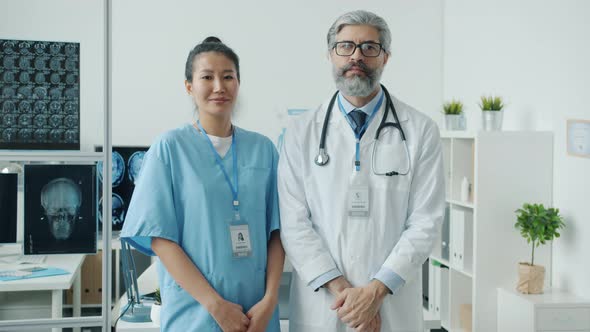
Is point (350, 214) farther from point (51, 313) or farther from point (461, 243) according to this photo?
point (461, 243)

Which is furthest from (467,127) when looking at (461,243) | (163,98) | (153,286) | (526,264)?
(153,286)

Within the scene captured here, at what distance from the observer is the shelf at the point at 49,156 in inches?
77.9

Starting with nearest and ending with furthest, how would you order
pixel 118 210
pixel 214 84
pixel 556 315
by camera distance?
pixel 214 84 → pixel 556 315 → pixel 118 210

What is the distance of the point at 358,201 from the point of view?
1.84m

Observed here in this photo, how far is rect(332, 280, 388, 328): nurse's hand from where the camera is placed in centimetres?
176

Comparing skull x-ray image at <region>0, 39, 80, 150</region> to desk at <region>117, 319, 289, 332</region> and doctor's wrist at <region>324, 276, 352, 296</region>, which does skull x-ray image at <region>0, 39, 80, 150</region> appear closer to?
desk at <region>117, 319, 289, 332</region>

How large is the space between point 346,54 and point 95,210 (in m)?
0.98

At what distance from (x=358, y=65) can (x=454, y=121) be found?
2.55 m

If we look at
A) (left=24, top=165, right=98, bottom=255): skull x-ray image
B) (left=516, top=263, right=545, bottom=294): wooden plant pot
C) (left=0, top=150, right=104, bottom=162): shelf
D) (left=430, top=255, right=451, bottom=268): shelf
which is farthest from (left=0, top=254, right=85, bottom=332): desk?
(left=430, top=255, right=451, bottom=268): shelf

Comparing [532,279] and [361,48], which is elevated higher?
[361,48]

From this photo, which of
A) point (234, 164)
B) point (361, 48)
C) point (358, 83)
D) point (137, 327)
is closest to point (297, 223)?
point (234, 164)

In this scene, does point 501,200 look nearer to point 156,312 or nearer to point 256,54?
point 156,312

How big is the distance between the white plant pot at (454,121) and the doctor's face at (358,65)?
246 cm

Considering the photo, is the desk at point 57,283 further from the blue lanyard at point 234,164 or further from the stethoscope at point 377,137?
the stethoscope at point 377,137
